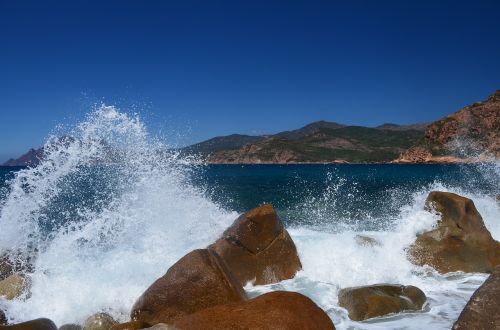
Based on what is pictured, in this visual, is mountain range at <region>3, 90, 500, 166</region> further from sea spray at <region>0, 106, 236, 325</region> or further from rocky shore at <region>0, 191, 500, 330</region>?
rocky shore at <region>0, 191, 500, 330</region>

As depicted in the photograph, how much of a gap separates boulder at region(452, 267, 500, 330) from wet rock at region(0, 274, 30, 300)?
9.97 meters

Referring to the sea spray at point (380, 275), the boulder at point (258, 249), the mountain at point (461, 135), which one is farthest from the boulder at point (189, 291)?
the mountain at point (461, 135)

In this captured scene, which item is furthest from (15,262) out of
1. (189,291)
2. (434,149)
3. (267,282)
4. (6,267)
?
(434,149)

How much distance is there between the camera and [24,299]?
1088cm

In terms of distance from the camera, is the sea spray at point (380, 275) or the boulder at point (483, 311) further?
the sea spray at point (380, 275)

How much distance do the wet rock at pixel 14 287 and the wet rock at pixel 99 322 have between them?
10.1 ft

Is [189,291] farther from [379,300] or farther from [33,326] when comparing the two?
[379,300]

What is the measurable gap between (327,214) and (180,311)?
18.5 m

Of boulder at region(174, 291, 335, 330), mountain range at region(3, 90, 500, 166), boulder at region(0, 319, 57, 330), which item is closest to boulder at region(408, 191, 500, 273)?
boulder at region(174, 291, 335, 330)

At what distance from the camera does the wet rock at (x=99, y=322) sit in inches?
348

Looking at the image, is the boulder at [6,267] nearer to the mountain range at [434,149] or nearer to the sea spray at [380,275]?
the sea spray at [380,275]

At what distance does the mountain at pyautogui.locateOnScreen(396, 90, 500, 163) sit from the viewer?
108 metres

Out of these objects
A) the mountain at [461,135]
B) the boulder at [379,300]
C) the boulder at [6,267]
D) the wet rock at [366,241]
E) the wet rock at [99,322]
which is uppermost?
the mountain at [461,135]

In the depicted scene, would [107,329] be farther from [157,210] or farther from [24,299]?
[157,210]
